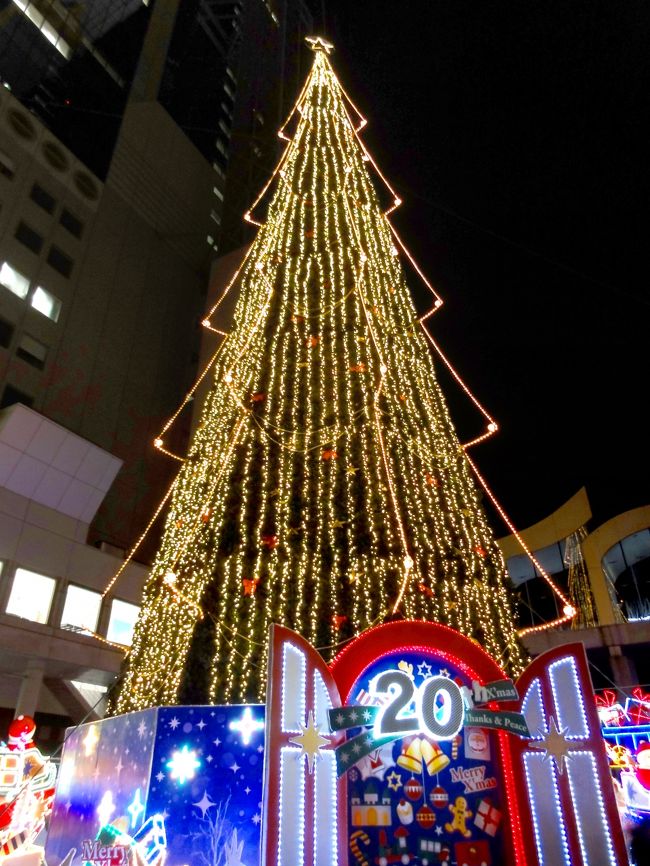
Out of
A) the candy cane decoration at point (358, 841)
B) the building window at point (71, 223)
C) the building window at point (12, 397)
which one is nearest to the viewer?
the candy cane decoration at point (358, 841)

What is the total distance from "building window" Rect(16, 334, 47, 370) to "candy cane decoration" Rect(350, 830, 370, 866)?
20.8m

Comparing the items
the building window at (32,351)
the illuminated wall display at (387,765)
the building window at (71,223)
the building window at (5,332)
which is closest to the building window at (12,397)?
the building window at (32,351)

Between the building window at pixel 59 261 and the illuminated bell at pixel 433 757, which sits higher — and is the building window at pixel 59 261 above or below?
above

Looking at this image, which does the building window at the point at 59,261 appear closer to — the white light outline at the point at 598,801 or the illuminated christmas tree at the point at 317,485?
the illuminated christmas tree at the point at 317,485

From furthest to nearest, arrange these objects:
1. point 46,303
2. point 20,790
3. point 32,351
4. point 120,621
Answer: point 46,303 < point 32,351 < point 120,621 < point 20,790

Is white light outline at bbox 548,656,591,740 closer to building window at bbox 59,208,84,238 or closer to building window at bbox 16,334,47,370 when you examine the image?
building window at bbox 16,334,47,370

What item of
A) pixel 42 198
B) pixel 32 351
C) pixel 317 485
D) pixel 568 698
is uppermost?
pixel 42 198

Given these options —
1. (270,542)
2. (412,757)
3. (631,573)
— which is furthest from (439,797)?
(631,573)

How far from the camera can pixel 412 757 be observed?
6.84 meters

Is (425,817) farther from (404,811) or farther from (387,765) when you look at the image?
(387,765)

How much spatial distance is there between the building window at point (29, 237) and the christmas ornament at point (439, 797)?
2422 cm

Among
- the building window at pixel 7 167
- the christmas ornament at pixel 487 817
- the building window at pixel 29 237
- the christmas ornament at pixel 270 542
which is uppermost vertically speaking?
the building window at pixel 7 167

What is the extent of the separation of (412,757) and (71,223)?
85.2 ft

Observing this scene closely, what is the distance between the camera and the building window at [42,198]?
81.5ft
